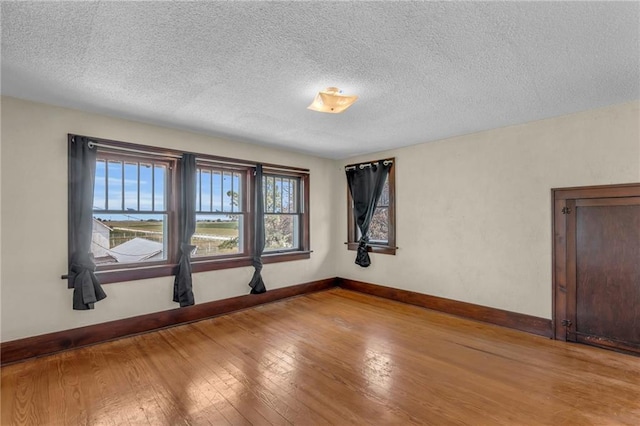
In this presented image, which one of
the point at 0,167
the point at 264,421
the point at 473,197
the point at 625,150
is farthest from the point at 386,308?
the point at 0,167

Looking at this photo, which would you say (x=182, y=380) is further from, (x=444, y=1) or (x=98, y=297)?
(x=444, y=1)

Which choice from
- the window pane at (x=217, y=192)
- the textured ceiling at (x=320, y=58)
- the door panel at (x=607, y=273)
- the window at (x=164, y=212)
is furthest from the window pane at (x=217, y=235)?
the door panel at (x=607, y=273)

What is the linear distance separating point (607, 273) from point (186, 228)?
485cm

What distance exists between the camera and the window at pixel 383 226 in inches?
199

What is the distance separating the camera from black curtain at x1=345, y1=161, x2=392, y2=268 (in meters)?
5.15

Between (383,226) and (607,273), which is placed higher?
(383,226)

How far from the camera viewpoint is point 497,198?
388cm

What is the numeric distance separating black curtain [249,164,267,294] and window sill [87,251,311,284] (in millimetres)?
132

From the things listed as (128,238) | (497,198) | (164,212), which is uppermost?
(497,198)

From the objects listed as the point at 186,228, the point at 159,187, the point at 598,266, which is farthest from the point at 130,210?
the point at 598,266

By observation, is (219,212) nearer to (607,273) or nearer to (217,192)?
(217,192)

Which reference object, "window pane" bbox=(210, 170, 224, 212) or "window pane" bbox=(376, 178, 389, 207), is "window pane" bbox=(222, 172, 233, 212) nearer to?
"window pane" bbox=(210, 170, 224, 212)

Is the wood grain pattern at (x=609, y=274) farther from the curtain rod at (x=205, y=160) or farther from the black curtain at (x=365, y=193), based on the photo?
the curtain rod at (x=205, y=160)

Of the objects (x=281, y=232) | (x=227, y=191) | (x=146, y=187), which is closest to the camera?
(x=146, y=187)
